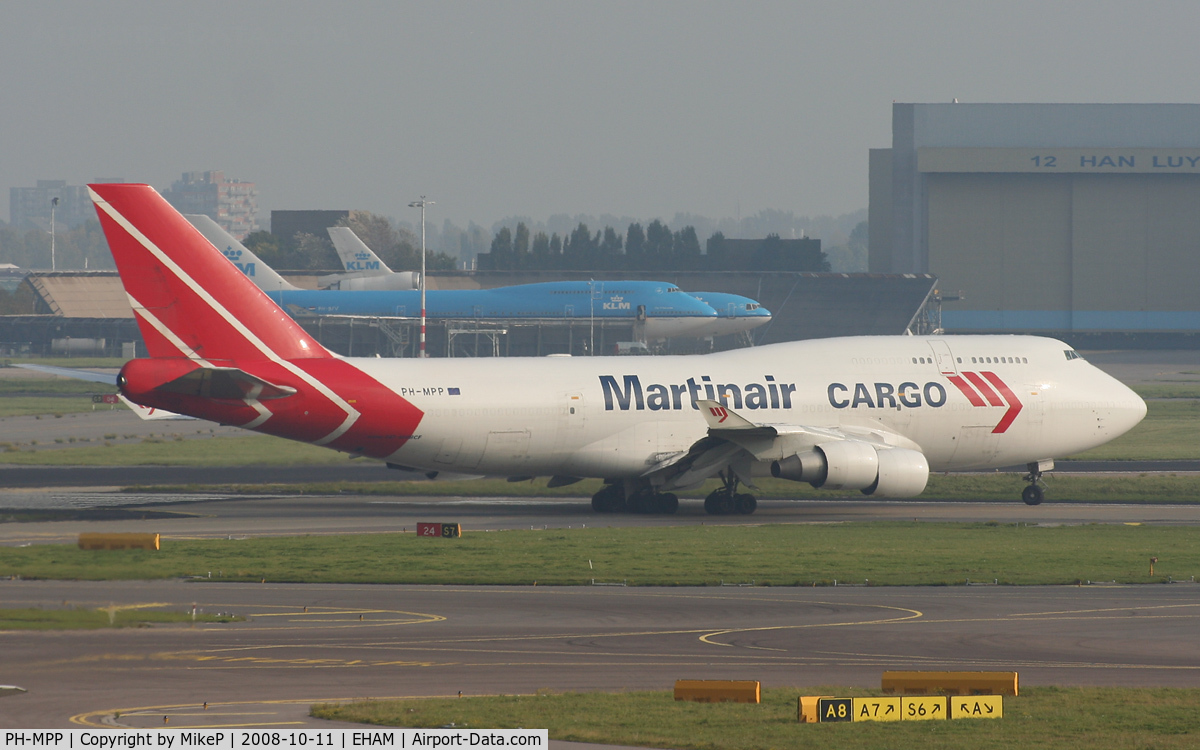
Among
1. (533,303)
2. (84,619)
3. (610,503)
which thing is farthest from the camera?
(533,303)

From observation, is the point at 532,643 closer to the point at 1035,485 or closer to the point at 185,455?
the point at 1035,485

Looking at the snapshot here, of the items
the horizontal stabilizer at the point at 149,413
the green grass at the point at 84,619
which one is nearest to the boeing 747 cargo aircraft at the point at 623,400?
the horizontal stabilizer at the point at 149,413

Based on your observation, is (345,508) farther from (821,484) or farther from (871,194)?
(871,194)

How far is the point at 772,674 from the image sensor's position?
21.8 metres

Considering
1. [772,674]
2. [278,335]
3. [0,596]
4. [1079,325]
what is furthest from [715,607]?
[1079,325]

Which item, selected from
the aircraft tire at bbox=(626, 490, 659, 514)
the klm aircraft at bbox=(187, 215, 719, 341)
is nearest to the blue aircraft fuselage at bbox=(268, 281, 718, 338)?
the klm aircraft at bbox=(187, 215, 719, 341)

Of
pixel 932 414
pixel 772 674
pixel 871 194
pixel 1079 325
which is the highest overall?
pixel 871 194

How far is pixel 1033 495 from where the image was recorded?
1844 inches

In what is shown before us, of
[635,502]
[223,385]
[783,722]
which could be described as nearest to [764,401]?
[635,502]

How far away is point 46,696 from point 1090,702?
1462 cm

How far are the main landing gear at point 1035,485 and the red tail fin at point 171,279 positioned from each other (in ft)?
85.2

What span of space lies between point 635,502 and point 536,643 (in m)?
20.9
